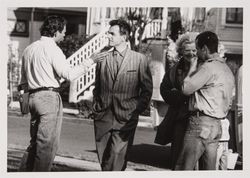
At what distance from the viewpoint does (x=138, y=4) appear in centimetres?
382

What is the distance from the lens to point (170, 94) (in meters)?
3.25

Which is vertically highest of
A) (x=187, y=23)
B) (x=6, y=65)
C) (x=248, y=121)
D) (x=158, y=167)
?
(x=187, y=23)

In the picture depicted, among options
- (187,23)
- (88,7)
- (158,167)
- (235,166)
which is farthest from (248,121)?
(88,7)

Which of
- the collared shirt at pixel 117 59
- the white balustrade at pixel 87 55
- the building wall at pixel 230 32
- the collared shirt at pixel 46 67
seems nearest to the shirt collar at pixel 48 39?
the collared shirt at pixel 46 67

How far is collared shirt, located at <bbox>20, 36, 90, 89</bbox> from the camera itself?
3.17 m

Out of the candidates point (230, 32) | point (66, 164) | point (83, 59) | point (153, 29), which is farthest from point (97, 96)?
point (153, 29)

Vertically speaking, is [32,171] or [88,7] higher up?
[88,7]

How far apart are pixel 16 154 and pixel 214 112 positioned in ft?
4.36

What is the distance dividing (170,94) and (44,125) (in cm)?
75

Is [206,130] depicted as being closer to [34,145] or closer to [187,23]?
[34,145]

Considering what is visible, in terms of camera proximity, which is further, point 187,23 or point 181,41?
point 187,23

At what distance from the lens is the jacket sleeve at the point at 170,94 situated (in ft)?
10.5

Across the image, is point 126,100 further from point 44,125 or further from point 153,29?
point 153,29

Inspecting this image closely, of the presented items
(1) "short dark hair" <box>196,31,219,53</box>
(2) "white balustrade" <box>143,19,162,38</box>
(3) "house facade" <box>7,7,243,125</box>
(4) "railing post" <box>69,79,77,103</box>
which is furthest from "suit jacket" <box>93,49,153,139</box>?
(2) "white balustrade" <box>143,19,162,38</box>
